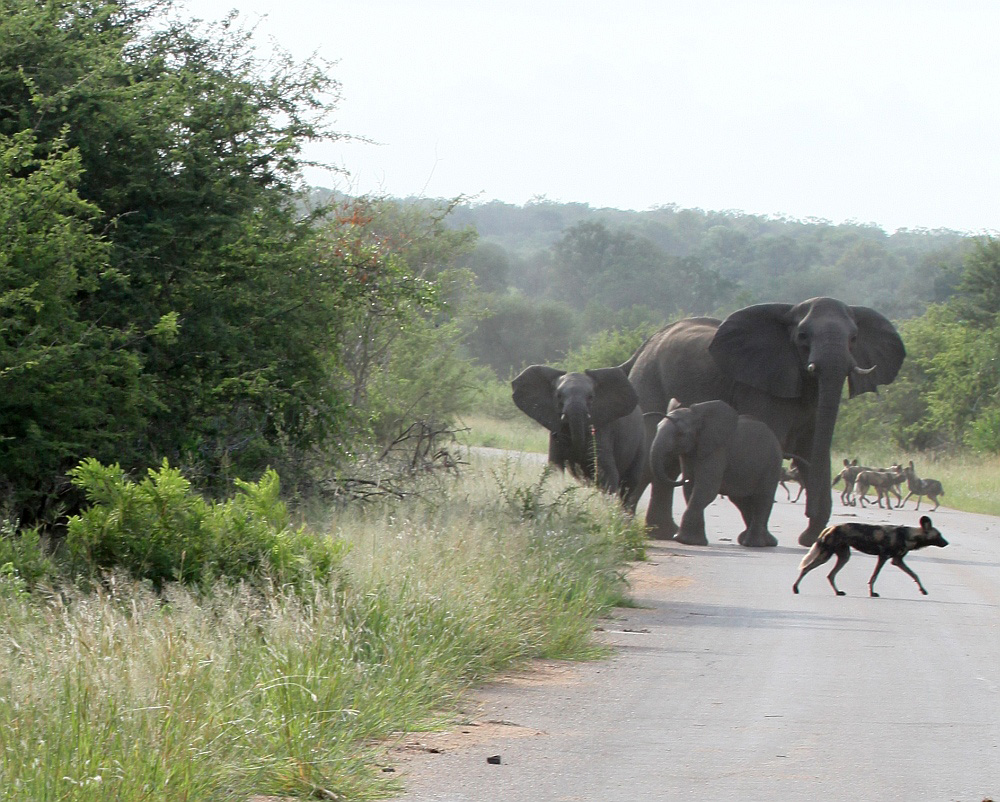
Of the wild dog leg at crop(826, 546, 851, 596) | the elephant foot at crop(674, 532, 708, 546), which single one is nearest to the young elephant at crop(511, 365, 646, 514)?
the elephant foot at crop(674, 532, 708, 546)

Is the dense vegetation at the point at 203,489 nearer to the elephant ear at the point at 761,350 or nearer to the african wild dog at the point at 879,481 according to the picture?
the elephant ear at the point at 761,350

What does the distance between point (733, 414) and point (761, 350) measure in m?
2.35

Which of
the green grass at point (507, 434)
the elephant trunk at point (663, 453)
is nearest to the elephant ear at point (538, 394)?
the elephant trunk at point (663, 453)

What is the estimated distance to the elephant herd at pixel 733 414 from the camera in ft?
65.4

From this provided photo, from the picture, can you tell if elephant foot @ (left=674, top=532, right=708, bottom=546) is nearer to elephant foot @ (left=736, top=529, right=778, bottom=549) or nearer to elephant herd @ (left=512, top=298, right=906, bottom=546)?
elephant herd @ (left=512, top=298, right=906, bottom=546)

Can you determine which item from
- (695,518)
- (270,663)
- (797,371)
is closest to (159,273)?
(270,663)

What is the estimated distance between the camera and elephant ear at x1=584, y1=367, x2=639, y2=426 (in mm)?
20797

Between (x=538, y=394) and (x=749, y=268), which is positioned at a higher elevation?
(x=749, y=268)

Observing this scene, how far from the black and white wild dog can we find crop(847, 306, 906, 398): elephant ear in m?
8.01

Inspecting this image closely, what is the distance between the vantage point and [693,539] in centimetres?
2011

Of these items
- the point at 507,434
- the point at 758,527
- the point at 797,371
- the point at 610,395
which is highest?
the point at 797,371

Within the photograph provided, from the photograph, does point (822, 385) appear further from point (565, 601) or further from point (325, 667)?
point (325, 667)

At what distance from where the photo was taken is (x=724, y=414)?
20.0 metres

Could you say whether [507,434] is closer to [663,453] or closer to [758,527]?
[663,453]
